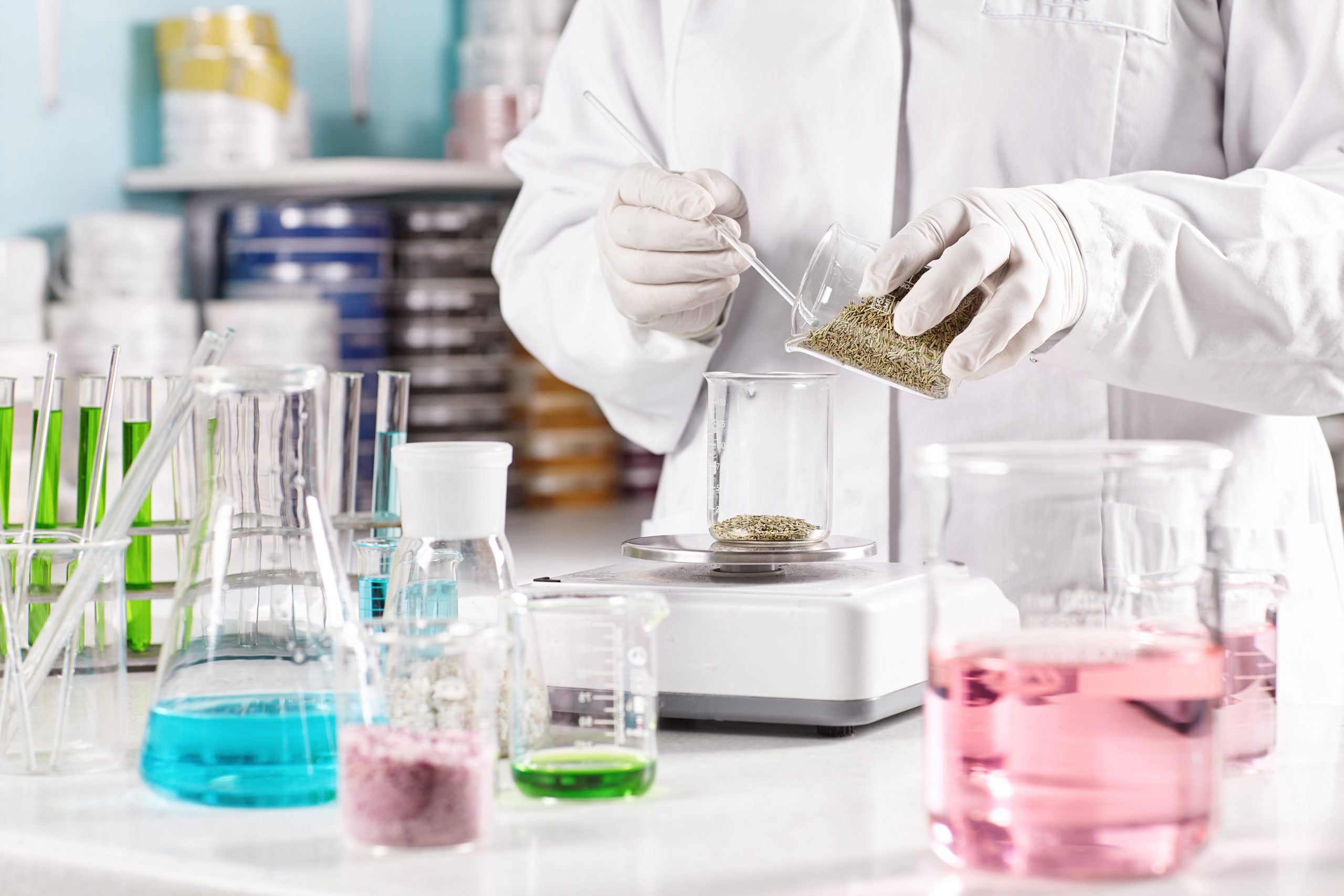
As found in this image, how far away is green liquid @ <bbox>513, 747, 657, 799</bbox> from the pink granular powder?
8 centimetres

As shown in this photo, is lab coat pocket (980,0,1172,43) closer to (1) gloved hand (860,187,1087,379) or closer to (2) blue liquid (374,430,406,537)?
(1) gloved hand (860,187,1087,379)

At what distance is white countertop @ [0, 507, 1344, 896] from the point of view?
25.1 inches

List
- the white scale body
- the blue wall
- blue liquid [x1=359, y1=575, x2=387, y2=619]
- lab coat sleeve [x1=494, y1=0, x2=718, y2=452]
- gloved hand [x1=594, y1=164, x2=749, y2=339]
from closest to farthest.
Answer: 1. the white scale body
2. blue liquid [x1=359, y1=575, x2=387, y2=619]
3. gloved hand [x1=594, y1=164, x2=749, y2=339]
4. lab coat sleeve [x1=494, y1=0, x2=718, y2=452]
5. the blue wall

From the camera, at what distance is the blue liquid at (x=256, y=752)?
75 centimetres

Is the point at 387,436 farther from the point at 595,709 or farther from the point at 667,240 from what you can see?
the point at 595,709

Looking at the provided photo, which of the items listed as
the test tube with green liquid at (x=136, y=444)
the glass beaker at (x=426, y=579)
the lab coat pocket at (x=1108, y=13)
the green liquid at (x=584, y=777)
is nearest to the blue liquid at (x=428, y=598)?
the glass beaker at (x=426, y=579)

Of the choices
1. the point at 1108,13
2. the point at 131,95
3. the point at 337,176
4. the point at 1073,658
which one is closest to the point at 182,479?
the point at 1073,658

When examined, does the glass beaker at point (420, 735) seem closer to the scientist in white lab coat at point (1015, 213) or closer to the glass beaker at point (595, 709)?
the glass beaker at point (595, 709)

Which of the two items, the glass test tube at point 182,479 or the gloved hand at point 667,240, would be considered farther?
the gloved hand at point 667,240

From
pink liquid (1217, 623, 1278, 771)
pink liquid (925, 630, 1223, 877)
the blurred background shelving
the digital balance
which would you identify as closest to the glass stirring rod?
the digital balance

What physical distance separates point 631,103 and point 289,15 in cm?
162

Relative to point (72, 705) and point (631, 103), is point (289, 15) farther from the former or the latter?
point (72, 705)

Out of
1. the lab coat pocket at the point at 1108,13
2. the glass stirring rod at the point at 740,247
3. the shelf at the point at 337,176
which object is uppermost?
the shelf at the point at 337,176

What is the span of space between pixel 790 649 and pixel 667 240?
51 cm
